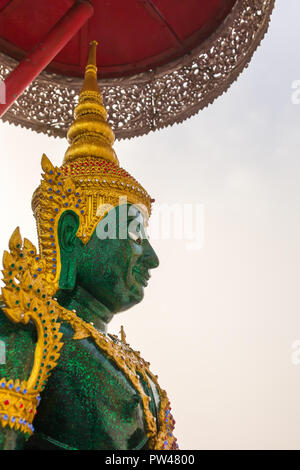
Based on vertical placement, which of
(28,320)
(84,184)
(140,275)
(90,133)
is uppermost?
(90,133)

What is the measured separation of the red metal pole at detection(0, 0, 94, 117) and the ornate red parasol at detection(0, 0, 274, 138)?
14 millimetres

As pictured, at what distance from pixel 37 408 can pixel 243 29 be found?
2.91 m

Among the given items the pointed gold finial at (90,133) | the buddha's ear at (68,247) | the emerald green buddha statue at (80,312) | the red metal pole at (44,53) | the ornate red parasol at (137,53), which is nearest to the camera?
the emerald green buddha statue at (80,312)

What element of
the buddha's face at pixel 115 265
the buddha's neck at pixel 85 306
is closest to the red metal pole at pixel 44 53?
the buddha's face at pixel 115 265

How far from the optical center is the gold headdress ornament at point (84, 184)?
2316 millimetres

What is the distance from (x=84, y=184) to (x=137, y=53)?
1.85 metres

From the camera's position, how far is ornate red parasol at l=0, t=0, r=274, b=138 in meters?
3.76

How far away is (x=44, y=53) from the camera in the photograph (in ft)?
11.0

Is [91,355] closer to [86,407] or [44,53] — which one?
[86,407]

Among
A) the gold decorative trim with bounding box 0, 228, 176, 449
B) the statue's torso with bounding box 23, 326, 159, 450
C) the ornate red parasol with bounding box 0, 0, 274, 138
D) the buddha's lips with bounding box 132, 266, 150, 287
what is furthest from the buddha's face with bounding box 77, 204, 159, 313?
the ornate red parasol with bounding box 0, 0, 274, 138

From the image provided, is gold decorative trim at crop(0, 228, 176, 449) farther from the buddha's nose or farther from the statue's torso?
the buddha's nose

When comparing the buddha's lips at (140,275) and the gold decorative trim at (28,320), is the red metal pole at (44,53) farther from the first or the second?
the gold decorative trim at (28,320)

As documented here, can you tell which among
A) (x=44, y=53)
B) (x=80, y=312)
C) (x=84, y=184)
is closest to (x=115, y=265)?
(x=80, y=312)

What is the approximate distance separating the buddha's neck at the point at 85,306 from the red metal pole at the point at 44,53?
1.25 m
